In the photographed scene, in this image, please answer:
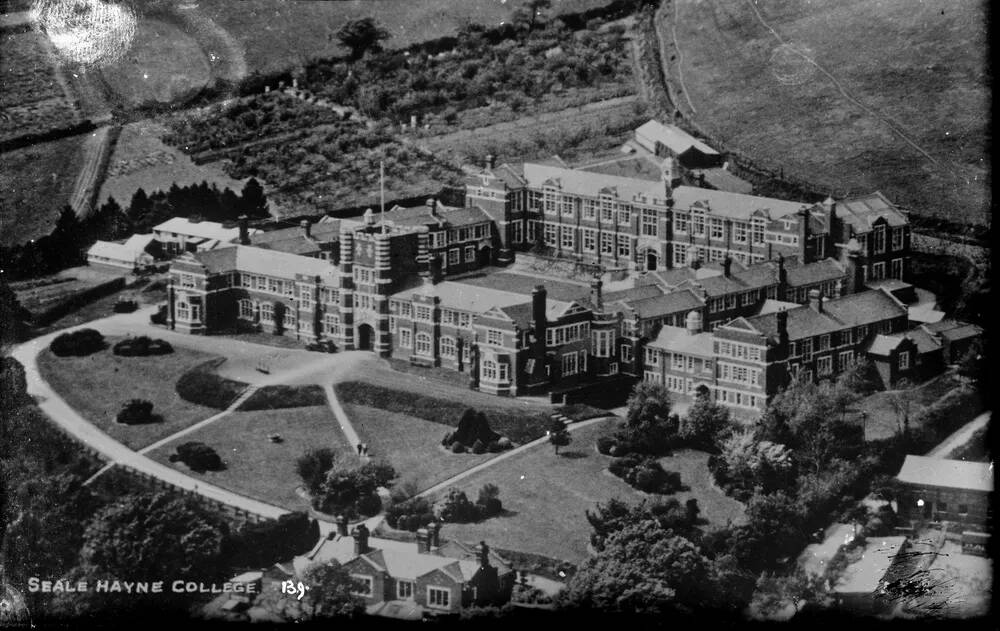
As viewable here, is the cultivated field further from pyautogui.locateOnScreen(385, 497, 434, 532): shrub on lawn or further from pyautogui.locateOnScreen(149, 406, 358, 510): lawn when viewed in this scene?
pyautogui.locateOnScreen(385, 497, 434, 532): shrub on lawn

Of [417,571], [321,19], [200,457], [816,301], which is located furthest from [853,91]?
[200,457]

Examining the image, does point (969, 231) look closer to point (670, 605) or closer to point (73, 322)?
point (670, 605)

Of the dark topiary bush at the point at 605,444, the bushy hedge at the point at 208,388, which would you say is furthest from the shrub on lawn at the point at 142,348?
the dark topiary bush at the point at 605,444

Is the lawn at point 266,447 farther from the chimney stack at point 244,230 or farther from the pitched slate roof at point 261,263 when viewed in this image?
the chimney stack at point 244,230

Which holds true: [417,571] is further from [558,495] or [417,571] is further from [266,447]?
[266,447]

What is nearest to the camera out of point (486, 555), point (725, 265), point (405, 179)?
point (486, 555)

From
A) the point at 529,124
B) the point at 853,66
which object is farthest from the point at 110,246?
the point at 853,66

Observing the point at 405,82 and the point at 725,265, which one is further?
the point at 405,82
